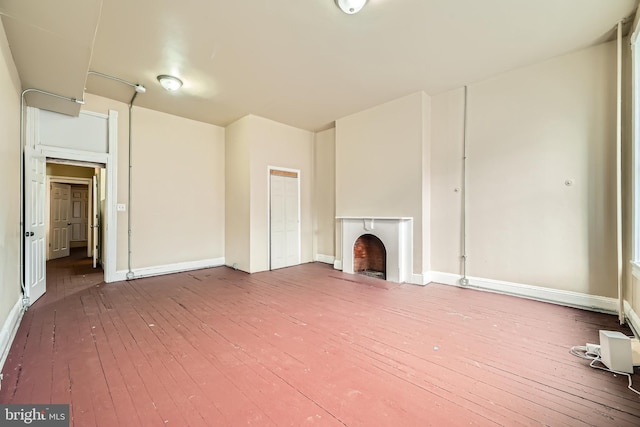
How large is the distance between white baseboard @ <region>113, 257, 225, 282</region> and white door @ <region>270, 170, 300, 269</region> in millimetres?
1285

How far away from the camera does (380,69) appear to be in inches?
138

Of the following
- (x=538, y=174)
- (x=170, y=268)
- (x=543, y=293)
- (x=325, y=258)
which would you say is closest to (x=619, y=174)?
(x=538, y=174)

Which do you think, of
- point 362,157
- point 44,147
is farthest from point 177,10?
point 362,157

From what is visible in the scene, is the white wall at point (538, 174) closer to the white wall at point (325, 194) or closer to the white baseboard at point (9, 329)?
the white wall at point (325, 194)

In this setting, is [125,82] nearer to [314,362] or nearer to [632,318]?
[314,362]

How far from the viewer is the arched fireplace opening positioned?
488cm

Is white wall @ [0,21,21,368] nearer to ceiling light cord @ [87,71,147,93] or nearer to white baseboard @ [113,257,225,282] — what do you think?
ceiling light cord @ [87,71,147,93]

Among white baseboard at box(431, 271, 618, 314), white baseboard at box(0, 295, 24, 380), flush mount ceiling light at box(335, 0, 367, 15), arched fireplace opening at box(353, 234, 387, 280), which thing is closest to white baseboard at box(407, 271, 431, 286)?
white baseboard at box(431, 271, 618, 314)

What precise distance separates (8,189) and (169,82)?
212 centimetres

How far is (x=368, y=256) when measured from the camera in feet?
16.8

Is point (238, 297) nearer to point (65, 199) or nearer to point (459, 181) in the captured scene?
point (459, 181)

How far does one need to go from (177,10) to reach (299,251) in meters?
4.46

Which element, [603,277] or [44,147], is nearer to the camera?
[603,277]

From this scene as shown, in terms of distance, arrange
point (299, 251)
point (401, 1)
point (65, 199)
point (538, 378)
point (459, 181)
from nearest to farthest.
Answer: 1. point (538, 378)
2. point (401, 1)
3. point (459, 181)
4. point (299, 251)
5. point (65, 199)
